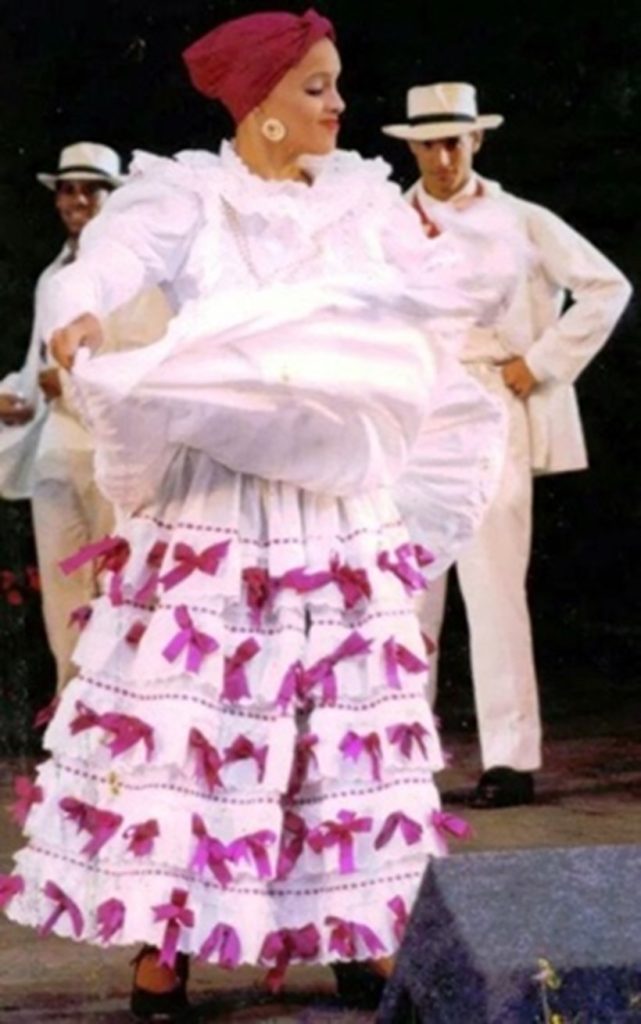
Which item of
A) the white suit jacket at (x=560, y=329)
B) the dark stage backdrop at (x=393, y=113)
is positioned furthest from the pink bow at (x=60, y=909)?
the white suit jacket at (x=560, y=329)

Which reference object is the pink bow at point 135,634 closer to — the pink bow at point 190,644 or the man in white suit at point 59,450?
the pink bow at point 190,644

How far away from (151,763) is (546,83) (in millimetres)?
3865

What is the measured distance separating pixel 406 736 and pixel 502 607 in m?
2.57

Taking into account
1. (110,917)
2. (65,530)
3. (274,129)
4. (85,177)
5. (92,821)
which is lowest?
(65,530)

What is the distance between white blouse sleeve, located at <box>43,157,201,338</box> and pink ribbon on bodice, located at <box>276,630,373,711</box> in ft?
2.14

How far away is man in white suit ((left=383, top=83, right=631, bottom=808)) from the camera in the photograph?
724 centimetres

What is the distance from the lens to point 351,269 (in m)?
4.83

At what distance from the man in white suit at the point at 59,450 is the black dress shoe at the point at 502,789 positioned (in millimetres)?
1299

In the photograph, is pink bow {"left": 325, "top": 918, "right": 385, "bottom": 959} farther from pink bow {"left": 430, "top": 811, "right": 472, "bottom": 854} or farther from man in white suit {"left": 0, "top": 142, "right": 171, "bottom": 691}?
man in white suit {"left": 0, "top": 142, "right": 171, "bottom": 691}

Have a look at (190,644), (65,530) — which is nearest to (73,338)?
(190,644)

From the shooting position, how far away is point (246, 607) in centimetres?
472

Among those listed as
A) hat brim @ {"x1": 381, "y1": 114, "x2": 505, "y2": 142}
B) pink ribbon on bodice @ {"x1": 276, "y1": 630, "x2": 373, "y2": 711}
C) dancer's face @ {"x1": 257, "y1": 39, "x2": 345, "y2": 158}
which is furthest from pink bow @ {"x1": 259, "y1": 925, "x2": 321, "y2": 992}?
hat brim @ {"x1": 381, "y1": 114, "x2": 505, "y2": 142}

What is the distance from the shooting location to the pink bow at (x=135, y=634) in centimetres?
473

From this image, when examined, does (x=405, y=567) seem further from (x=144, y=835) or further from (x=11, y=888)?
(x=11, y=888)
